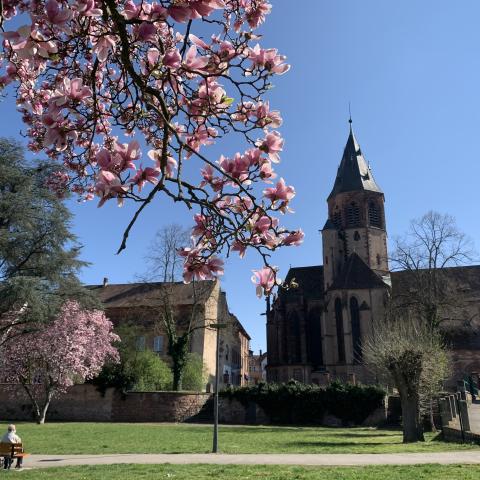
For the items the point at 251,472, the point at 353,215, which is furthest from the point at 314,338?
the point at 251,472

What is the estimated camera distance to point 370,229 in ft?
180

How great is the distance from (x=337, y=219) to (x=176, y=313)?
22.4 meters

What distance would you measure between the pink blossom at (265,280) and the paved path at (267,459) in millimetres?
9026

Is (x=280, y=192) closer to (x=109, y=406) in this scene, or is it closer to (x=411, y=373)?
(x=411, y=373)

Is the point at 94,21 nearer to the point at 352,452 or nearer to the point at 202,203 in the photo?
the point at 202,203

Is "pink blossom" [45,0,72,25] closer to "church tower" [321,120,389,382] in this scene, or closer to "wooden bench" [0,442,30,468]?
"wooden bench" [0,442,30,468]

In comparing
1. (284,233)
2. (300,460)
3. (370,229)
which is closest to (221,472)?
(300,460)

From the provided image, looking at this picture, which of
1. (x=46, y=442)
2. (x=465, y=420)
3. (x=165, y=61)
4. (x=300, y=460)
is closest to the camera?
(x=165, y=61)

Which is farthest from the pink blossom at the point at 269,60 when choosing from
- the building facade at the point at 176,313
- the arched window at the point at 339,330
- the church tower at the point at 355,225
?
the church tower at the point at 355,225

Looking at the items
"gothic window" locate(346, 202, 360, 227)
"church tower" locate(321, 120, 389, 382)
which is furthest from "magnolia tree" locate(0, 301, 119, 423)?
"gothic window" locate(346, 202, 360, 227)

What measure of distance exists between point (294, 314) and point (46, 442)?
38.3 m

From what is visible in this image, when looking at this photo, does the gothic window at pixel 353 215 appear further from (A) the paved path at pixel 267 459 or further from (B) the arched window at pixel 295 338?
(A) the paved path at pixel 267 459

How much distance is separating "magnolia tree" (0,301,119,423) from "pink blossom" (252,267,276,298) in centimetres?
2857

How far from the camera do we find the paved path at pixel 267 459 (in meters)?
11.5
